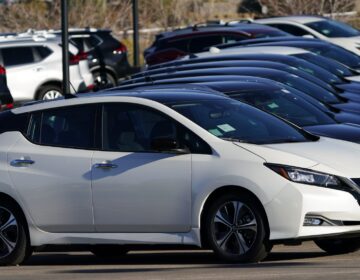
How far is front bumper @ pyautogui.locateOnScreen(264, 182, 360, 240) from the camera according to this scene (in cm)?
927

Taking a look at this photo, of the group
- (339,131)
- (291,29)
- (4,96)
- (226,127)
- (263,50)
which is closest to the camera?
(226,127)

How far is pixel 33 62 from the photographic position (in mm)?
27062

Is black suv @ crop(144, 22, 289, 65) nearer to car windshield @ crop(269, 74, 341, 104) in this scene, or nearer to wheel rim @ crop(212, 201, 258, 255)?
car windshield @ crop(269, 74, 341, 104)

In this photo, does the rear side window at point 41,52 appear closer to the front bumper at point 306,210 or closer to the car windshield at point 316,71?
the car windshield at point 316,71

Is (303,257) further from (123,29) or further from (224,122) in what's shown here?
(123,29)

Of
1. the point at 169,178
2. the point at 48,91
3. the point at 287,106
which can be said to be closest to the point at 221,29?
the point at 48,91

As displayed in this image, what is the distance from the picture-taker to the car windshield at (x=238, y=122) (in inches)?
390

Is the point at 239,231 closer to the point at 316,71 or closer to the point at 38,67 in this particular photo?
the point at 316,71

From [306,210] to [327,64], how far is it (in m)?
9.52

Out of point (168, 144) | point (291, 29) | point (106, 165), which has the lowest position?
point (291, 29)

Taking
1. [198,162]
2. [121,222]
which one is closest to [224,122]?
[198,162]

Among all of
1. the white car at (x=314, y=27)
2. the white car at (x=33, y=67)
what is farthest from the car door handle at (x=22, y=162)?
the white car at (x=314, y=27)

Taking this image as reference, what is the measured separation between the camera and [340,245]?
402 inches

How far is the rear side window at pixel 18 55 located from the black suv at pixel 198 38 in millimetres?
2617
